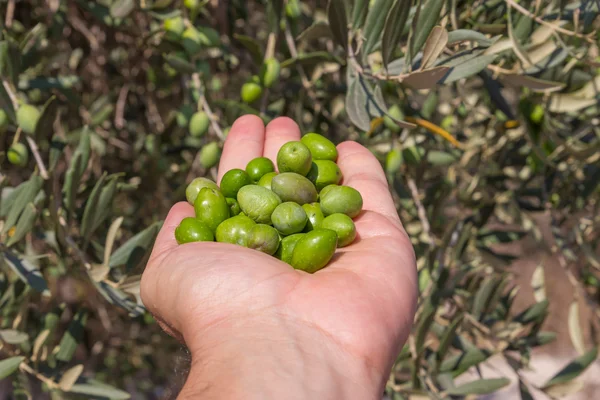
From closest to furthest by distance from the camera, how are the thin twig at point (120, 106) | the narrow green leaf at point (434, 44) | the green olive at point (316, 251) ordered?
the narrow green leaf at point (434, 44)
the green olive at point (316, 251)
the thin twig at point (120, 106)

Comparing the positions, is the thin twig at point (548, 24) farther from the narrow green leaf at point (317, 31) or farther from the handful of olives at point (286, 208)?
the handful of olives at point (286, 208)

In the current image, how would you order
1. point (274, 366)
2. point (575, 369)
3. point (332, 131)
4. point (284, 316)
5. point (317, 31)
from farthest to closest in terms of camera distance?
point (332, 131)
point (575, 369)
point (317, 31)
point (284, 316)
point (274, 366)

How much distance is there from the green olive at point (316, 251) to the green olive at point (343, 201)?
0.14 metres

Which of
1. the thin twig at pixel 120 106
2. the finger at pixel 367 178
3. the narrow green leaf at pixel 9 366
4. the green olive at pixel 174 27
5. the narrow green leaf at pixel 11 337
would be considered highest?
the green olive at pixel 174 27

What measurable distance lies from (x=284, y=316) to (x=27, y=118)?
96 cm

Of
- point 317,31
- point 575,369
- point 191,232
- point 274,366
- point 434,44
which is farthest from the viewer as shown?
point 575,369

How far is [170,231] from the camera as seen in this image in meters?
1.48

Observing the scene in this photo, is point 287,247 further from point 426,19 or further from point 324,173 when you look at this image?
point 426,19

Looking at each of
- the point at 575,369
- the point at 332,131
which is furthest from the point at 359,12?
the point at 575,369

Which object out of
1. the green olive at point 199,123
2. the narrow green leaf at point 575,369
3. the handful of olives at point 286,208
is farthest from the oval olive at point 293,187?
the narrow green leaf at point 575,369

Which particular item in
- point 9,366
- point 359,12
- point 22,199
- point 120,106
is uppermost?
point 359,12

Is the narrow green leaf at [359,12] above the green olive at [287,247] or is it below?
above

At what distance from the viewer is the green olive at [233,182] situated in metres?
1.59

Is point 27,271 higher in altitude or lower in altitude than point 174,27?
lower
